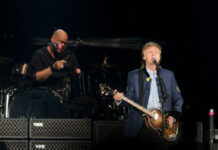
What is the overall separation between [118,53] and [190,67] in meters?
1.59

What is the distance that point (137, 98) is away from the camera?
5438mm

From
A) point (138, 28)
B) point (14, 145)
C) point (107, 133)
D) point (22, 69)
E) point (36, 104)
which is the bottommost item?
point (14, 145)

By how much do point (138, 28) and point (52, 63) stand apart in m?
1.99

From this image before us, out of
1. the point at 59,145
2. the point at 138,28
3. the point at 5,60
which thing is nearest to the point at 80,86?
the point at 5,60

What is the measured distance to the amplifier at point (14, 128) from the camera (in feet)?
18.6

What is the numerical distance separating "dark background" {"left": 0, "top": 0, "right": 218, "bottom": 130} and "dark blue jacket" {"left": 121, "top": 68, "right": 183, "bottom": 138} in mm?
2919

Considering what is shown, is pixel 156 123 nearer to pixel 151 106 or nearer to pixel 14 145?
pixel 151 106

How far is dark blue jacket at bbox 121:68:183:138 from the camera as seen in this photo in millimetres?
5281

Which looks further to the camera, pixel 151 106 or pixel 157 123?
pixel 151 106

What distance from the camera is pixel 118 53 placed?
8.45 metres

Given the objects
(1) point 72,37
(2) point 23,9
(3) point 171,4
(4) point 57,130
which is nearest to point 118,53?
(1) point 72,37

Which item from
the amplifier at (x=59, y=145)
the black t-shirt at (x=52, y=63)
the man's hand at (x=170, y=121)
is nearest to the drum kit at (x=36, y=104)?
the black t-shirt at (x=52, y=63)

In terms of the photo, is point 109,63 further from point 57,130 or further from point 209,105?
point 57,130

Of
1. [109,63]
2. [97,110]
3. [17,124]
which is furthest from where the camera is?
[109,63]
